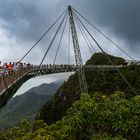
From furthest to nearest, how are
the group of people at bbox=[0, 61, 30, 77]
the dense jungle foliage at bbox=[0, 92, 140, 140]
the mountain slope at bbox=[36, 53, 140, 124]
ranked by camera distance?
the mountain slope at bbox=[36, 53, 140, 124] < the group of people at bbox=[0, 61, 30, 77] < the dense jungle foliage at bbox=[0, 92, 140, 140]

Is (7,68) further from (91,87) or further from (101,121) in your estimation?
(91,87)

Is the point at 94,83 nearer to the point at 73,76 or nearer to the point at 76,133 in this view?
the point at 73,76

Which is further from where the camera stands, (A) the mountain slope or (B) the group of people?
(A) the mountain slope

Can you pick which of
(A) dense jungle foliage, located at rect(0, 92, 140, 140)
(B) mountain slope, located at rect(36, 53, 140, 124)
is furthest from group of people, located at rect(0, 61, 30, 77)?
(B) mountain slope, located at rect(36, 53, 140, 124)

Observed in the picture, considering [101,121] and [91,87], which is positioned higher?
[91,87]

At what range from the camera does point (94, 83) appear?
142m

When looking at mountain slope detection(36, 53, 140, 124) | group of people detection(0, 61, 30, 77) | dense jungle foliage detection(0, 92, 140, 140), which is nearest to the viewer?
dense jungle foliage detection(0, 92, 140, 140)

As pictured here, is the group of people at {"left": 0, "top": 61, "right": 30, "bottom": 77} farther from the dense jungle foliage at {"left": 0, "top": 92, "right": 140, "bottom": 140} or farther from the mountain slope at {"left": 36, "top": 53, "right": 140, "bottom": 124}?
the mountain slope at {"left": 36, "top": 53, "right": 140, "bottom": 124}

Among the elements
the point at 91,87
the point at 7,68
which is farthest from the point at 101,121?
the point at 91,87

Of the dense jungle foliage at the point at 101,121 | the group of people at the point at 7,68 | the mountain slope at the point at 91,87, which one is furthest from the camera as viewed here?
the mountain slope at the point at 91,87

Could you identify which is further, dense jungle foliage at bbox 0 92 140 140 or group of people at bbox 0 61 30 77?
group of people at bbox 0 61 30 77

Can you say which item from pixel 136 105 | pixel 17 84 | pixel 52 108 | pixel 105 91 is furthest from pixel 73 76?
pixel 136 105

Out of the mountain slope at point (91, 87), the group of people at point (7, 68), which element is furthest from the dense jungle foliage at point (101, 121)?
the mountain slope at point (91, 87)

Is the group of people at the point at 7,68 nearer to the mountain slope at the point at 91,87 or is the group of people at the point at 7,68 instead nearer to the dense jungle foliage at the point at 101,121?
the dense jungle foliage at the point at 101,121
